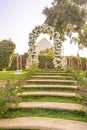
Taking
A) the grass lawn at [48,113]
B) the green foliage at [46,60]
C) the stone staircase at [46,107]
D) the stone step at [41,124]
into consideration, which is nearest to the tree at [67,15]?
the green foliage at [46,60]

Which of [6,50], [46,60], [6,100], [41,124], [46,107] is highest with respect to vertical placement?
[6,50]

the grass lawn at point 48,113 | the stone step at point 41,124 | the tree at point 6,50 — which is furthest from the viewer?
the tree at point 6,50

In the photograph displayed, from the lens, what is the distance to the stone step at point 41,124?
6.50 m

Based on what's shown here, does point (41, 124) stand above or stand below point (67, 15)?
below

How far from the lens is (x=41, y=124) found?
21.9 ft

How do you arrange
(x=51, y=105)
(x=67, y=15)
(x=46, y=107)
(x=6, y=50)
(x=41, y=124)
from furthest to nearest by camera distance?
(x=67, y=15) < (x=6, y=50) < (x=51, y=105) < (x=46, y=107) < (x=41, y=124)

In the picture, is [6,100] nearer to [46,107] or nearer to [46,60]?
[46,107]

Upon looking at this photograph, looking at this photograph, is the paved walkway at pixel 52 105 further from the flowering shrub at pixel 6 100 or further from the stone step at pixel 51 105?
the flowering shrub at pixel 6 100

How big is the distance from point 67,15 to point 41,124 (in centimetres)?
3165

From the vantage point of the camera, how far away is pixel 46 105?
8.34 m

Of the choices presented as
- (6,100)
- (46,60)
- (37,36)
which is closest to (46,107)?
(6,100)

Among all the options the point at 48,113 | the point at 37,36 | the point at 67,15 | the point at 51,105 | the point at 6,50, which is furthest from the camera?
the point at 67,15

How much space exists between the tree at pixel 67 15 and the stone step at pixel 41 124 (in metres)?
31.0

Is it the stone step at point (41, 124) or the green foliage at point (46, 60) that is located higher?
the green foliage at point (46, 60)
